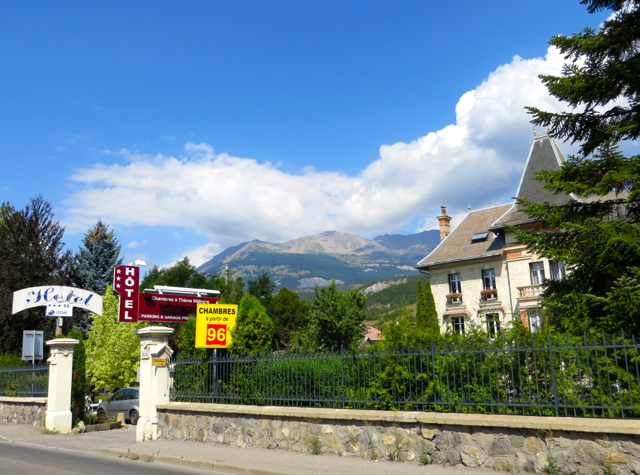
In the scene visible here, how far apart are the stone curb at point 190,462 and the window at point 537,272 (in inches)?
1053

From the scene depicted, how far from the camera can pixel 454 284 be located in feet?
117

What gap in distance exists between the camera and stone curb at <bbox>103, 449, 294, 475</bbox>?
8836mm

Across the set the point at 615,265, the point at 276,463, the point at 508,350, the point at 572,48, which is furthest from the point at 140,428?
the point at 572,48

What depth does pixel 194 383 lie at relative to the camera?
12773 mm

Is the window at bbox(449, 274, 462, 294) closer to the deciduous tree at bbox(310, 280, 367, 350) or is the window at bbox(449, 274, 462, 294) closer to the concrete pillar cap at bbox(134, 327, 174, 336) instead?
the deciduous tree at bbox(310, 280, 367, 350)

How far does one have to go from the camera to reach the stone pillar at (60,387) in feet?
54.3

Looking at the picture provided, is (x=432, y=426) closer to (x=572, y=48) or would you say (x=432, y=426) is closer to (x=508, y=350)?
(x=508, y=350)

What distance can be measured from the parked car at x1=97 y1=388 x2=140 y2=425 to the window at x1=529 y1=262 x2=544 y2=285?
2443 cm

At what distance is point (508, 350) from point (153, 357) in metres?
9.14

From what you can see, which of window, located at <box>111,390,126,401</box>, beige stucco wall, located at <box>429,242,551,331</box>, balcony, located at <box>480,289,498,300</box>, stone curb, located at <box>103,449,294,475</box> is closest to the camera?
stone curb, located at <box>103,449,294,475</box>

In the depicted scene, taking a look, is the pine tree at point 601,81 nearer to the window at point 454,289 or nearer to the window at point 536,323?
the window at point 536,323

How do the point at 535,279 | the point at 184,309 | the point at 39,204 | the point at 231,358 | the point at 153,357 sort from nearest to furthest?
1. the point at 231,358
2. the point at 153,357
3. the point at 184,309
4. the point at 535,279
5. the point at 39,204

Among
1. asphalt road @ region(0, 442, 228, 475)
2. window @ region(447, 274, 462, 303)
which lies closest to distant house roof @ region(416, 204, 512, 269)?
window @ region(447, 274, 462, 303)

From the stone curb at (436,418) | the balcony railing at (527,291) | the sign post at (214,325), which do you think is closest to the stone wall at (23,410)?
the sign post at (214,325)
